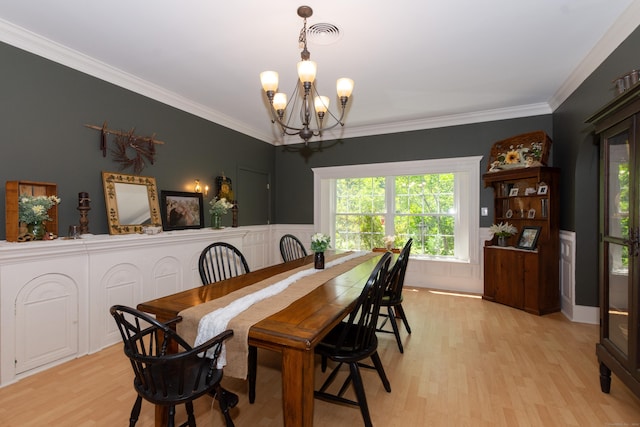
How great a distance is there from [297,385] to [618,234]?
2153mm

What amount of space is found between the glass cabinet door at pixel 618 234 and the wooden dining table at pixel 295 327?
1612mm

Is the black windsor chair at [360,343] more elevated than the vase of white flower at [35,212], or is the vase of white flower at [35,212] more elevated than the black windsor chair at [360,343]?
the vase of white flower at [35,212]

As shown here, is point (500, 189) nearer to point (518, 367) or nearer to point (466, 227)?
point (466, 227)

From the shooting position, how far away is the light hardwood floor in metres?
1.91

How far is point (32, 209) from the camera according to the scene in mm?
2381

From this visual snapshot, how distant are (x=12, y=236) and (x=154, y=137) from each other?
1.71m

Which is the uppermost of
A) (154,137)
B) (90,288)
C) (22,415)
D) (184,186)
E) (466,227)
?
(154,137)

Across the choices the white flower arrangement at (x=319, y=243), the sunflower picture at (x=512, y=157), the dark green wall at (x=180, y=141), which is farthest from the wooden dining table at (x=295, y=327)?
the sunflower picture at (x=512, y=157)

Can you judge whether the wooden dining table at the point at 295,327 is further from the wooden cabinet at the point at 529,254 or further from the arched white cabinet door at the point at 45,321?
the wooden cabinet at the point at 529,254

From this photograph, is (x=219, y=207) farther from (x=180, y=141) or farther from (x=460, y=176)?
(x=460, y=176)

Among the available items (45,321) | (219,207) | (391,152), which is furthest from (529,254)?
(45,321)

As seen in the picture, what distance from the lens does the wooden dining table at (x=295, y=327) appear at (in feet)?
4.51

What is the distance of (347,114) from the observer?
4.63m

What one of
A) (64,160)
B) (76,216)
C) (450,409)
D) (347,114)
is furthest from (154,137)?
(450,409)
